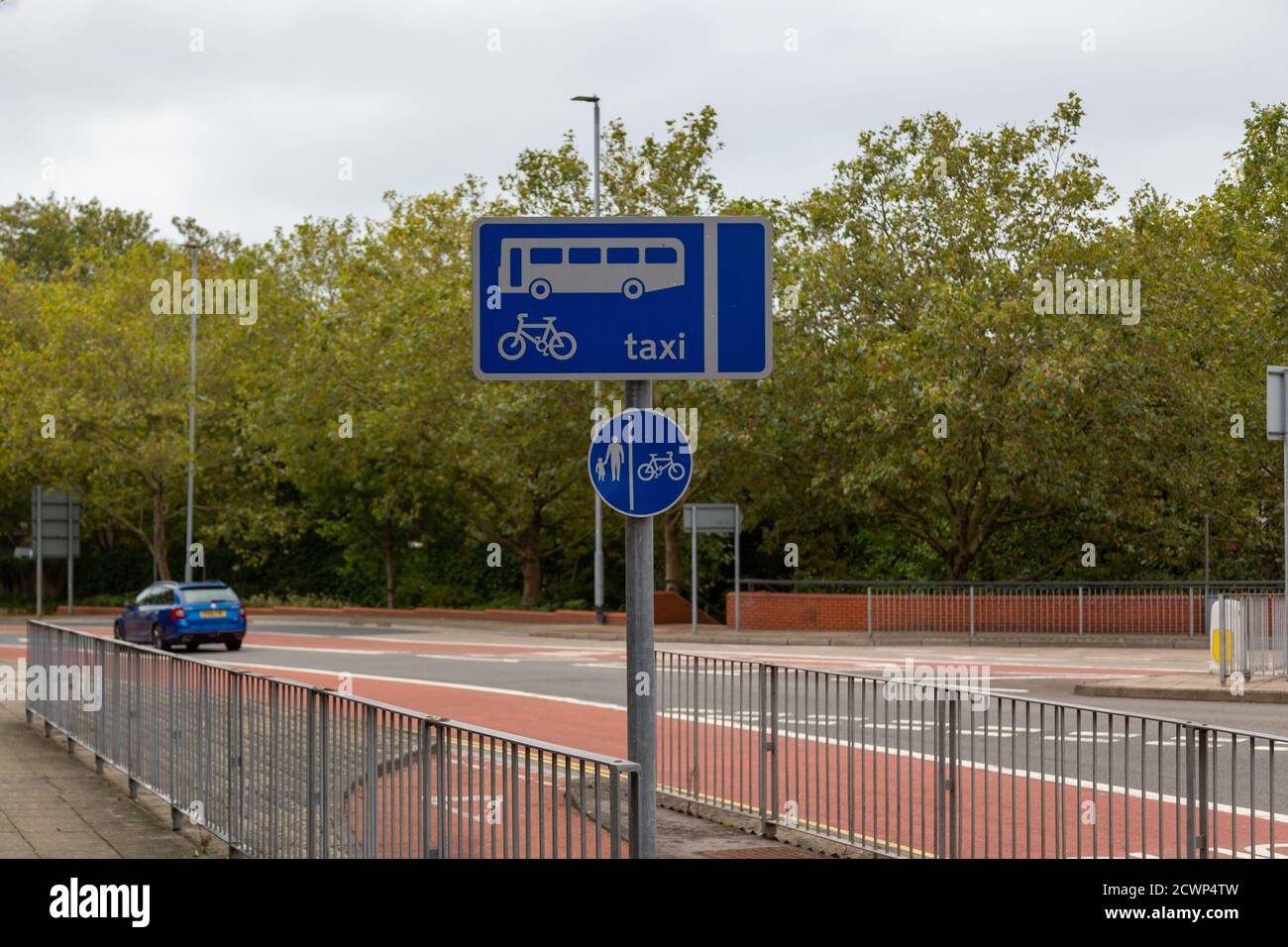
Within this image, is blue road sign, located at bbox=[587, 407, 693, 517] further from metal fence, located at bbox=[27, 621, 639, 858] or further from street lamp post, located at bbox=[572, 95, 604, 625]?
street lamp post, located at bbox=[572, 95, 604, 625]

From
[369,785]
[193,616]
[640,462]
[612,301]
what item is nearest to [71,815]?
[369,785]

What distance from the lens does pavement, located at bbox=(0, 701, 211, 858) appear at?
9570 mm

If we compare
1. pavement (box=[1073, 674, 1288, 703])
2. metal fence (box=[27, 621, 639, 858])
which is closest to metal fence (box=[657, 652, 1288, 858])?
metal fence (box=[27, 621, 639, 858])

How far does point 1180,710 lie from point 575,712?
660 cm

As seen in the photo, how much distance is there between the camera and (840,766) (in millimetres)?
10352

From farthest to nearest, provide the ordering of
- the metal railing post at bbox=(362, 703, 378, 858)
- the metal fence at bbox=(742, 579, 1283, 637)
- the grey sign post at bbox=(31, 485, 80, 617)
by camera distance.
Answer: the grey sign post at bbox=(31, 485, 80, 617) < the metal fence at bbox=(742, 579, 1283, 637) < the metal railing post at bbox=(362, 703, 378, 858)

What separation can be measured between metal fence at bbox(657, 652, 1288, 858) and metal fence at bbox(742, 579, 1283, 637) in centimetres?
2305

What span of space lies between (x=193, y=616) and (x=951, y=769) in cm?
2524

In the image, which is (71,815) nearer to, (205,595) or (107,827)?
(107,827)

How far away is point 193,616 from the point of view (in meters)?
32.0

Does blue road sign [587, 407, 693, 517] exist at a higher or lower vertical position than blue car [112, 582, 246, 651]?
higher

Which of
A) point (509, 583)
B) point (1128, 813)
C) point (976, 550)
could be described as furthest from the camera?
point (509, 583)
